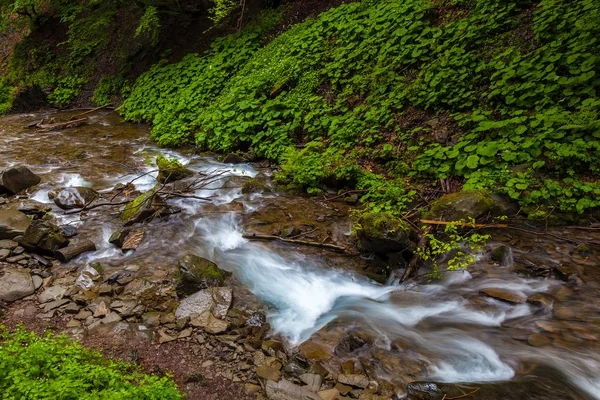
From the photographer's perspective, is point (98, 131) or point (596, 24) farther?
point (98, 131)

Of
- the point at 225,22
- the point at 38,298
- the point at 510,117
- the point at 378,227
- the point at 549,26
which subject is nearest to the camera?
the point at 38,298

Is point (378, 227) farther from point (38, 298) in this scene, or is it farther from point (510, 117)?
point (38, 298)

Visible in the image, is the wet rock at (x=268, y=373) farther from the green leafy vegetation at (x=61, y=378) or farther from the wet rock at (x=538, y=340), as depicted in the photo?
the wet rock at (x=538, y=340)

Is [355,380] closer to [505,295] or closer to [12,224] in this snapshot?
[505,295]

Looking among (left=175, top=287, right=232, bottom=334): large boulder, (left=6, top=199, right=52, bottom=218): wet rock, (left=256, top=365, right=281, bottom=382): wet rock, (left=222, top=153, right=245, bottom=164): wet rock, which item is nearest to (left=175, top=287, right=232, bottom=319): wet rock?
(left=175, top=287, right=232, bottom=334): large boulder

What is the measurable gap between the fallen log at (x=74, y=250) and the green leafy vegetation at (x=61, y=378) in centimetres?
205

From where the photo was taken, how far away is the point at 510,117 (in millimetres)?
5801

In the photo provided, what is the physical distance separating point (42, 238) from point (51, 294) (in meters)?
1.08

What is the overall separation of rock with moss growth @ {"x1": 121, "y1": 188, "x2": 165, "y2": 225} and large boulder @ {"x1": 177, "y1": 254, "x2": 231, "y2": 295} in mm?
1903

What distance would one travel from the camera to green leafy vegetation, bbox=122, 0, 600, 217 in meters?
5.31

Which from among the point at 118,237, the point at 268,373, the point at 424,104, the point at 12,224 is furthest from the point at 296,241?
the point at 12,224

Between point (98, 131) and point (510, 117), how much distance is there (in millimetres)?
11278

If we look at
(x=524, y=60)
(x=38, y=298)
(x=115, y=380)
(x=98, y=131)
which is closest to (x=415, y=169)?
(x=524, y=60)

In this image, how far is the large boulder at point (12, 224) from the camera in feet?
15.7
